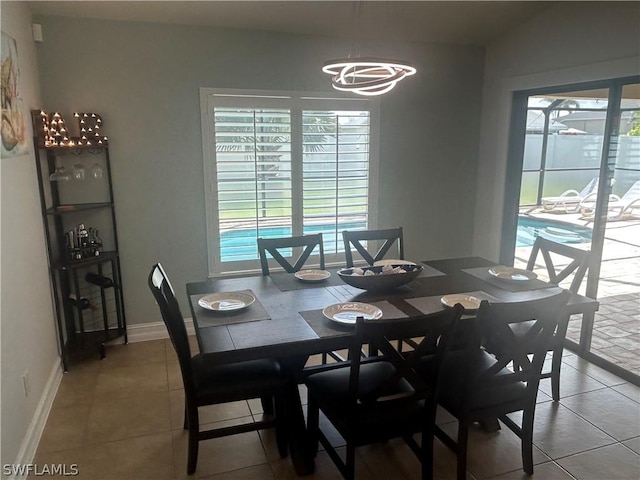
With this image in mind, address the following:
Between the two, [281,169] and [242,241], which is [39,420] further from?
[281,169]

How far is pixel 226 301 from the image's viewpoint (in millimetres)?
2574

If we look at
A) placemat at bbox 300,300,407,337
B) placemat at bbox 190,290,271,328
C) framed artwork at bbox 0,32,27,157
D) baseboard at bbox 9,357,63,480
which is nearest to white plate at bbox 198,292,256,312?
placemat at bbox 190,290,271,328

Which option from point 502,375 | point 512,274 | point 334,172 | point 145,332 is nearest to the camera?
point 502,375

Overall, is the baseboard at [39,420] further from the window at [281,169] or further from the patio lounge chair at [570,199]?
the patio lounge chair at [570,199]

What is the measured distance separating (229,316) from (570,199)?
2.76m

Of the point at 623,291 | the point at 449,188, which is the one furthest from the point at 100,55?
the point at 623,291

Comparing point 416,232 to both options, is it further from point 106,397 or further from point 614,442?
point 106,397

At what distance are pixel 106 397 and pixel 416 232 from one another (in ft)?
9.49

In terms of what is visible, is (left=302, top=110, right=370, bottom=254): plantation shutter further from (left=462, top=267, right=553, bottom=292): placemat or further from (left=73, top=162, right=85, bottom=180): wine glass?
(left=73, top=162, right=85, bottom=180): wine glass

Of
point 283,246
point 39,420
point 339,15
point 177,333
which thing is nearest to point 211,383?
point 177,333

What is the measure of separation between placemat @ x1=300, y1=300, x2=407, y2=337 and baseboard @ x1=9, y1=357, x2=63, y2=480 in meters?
1.52

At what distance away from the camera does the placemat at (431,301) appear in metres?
2.47

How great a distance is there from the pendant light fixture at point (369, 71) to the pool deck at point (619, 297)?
195 cm

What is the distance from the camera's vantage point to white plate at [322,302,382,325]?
2.35m
